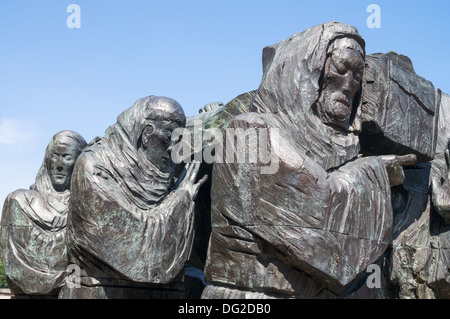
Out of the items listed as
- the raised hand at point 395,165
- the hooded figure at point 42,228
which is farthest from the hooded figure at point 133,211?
the raised hand at point 395,165

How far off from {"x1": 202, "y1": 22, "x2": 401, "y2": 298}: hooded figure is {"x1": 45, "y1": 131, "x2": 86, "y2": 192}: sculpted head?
77.1 inches

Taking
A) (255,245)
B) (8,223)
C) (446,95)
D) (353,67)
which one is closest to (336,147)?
(353,67)

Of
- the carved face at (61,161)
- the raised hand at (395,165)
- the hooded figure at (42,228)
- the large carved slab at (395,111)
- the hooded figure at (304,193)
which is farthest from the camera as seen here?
the carved face at (61,161)

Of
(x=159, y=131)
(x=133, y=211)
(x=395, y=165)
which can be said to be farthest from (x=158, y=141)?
(x=395, y=165)

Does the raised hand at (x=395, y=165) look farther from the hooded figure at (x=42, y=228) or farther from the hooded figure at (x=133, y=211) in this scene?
the hooded figure at (x=42, y=228)

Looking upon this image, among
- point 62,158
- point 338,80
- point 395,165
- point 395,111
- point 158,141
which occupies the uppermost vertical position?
point 338,80

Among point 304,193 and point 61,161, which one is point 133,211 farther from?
point 61,161

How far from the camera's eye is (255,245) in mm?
4988

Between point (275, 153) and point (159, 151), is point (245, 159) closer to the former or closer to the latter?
point (275, 153)

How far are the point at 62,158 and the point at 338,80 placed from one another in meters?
2.90

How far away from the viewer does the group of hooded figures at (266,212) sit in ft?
16.3

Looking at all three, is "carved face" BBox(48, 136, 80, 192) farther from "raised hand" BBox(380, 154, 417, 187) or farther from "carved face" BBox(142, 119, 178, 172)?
"raised hand" BBox(380, 154, 417, 187)

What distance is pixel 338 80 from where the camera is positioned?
5590mm

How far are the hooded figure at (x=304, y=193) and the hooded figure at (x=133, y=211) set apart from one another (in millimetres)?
415
